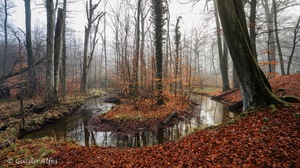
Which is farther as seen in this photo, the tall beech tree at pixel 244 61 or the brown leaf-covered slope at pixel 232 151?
the tall beech tree at pixel 244 61

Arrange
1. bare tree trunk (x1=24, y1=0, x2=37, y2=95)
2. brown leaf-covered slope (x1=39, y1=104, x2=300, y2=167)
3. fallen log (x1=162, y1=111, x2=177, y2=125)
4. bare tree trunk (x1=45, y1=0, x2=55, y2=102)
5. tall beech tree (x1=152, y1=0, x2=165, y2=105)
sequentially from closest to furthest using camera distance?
brown leaf-covered slope (x1=39, y1=104, x2=300, y2=167) < fallen log (x1=162, y1=111, x2=177, y2=125) < bare tree trunk (x1=45, y1=0, x2=55, y2=102) < tall beech tree (x1=152, y1=0, x2=165, y2=105) < bare tree trunk (x1=24, y1=0, x2=37, y2=95)

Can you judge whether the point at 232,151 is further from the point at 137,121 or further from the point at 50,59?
the point at 50,59

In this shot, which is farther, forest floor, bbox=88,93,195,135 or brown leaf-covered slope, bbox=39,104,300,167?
forest floor, bbox=88,93,195,135

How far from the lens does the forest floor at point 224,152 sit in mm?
2436

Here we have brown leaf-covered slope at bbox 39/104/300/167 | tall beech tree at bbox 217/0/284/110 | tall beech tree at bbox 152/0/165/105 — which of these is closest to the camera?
brown leaf-covered slope at bbox 39/104/300/167

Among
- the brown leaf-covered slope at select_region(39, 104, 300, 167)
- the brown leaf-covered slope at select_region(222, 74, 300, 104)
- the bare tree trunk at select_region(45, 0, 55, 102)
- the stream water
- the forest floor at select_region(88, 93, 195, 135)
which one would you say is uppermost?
the bare tree trunk at select_region(45, 0, 55, 102)

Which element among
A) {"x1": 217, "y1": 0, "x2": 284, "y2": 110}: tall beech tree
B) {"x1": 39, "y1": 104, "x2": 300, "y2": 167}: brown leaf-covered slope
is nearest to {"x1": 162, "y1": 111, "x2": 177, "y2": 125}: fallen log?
{"x1": 39, "y1": 104, "x2": 300, "y2": 167}: brown leaf-covered slope

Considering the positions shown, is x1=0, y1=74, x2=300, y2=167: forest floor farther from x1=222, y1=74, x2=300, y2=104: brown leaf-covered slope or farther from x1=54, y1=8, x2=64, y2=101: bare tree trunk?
x1=54, y1=8, x2=64, y2=101: bare tree trunk

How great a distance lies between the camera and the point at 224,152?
2818 mm

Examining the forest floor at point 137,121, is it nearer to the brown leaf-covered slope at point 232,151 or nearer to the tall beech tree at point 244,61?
the brown leaf-covered slope at point 232,151

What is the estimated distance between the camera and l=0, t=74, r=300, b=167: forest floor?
7.99 feet

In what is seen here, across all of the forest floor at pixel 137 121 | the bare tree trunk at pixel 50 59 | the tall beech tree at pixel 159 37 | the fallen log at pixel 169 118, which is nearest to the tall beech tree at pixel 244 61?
the fallen log at pixel 169 118

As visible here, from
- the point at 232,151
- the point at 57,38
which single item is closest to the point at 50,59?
the point at 57,38

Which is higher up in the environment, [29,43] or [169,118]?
[29,43]
